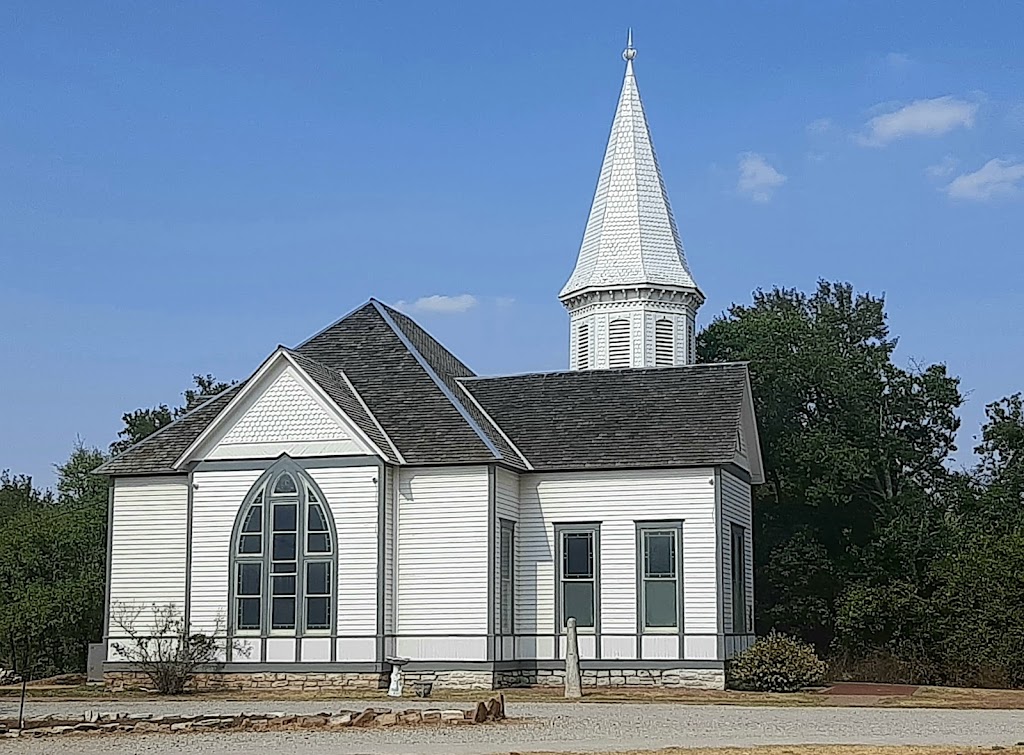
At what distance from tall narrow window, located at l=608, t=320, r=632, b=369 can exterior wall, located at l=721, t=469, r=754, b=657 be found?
228 inches

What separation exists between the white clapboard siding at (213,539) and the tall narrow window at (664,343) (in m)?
12.8

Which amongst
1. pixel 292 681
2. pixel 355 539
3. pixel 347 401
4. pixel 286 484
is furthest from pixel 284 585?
pixel 347 401

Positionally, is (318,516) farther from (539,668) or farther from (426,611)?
(539,668)

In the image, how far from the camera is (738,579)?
33.6m

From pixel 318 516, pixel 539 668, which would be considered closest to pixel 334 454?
pixel 318 516

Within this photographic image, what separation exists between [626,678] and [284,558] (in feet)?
25.5

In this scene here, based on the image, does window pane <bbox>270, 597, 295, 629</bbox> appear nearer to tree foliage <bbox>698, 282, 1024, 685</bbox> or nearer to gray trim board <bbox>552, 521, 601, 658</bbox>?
gray trim board <bbox>552, 521, 601, 658</bbox>

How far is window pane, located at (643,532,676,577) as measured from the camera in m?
31.3

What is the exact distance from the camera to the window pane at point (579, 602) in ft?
104

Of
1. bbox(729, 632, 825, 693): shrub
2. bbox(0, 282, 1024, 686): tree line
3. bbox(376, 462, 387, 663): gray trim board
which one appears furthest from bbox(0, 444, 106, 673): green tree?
bbox(729, 632, 825, 693): shrub

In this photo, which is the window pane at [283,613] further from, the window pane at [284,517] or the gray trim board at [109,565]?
the gray trim board at [109,565]

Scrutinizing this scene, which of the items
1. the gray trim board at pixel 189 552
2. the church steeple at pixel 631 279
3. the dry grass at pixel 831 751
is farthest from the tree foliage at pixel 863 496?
the dry grass at pixel 831 751

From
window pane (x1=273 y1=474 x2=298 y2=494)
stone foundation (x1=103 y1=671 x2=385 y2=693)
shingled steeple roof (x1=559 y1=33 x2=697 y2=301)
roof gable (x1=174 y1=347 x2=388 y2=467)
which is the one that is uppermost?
shingled steeple roof (x1=559 y1=33 x2=697 y2=301)

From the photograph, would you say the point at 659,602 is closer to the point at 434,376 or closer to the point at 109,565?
the point at 434,376
